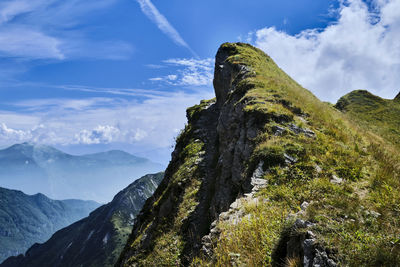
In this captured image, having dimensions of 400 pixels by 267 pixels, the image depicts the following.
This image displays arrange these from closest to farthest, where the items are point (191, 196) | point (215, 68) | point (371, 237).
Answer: point (371, 237) < point (191, 196) < point (215, 68)

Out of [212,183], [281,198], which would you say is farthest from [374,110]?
[281,198]

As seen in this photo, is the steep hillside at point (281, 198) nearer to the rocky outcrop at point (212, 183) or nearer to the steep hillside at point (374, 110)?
the rocky outcrop at point (212, 183)

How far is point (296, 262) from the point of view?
4.41m

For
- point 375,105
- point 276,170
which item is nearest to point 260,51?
point 375,105

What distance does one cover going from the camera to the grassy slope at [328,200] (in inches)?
164

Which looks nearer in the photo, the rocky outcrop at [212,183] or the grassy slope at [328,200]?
the grassy slope at [328,200]

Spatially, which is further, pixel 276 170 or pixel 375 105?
pixel 375 105

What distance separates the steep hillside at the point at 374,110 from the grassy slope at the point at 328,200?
2211 centimetres

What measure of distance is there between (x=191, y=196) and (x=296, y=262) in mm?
13868

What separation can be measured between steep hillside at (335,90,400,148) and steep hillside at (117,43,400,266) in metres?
20.0

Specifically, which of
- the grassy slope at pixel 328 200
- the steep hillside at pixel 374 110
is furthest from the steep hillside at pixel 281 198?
the steep hillside at pixel 374 110

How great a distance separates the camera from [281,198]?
784cm

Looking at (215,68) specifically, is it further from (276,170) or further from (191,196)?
(276,170)

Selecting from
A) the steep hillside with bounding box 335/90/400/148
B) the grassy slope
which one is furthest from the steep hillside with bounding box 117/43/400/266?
the steep hillside with bounding box 335/90/400/148
